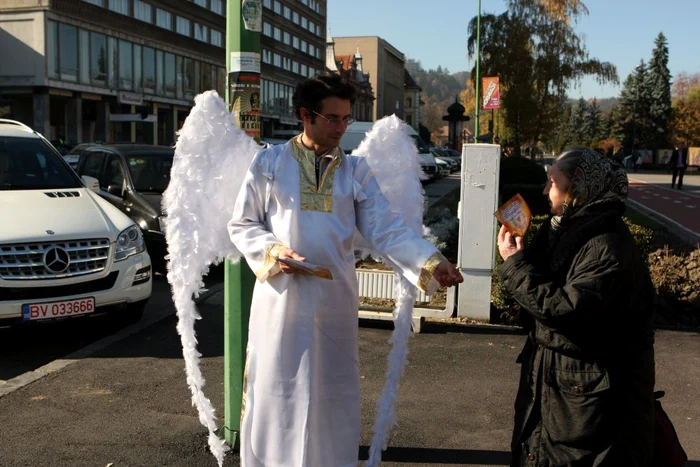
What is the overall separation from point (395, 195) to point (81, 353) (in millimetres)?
3953

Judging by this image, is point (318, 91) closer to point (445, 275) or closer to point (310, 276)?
point (310, 276)

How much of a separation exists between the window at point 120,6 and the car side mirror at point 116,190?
42346mm

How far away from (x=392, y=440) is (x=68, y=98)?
4637 centimetres

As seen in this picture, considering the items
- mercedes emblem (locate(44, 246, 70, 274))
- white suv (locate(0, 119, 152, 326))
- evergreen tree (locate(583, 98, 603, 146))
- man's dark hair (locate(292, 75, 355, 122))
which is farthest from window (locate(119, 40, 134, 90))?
evergreen tree (locate(583, 98, 603, 146))

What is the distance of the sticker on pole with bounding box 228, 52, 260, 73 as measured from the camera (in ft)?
13.7

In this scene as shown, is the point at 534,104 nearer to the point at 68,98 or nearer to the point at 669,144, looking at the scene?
the point at 68,98

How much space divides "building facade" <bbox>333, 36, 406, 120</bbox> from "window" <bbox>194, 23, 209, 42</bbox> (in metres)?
63.6

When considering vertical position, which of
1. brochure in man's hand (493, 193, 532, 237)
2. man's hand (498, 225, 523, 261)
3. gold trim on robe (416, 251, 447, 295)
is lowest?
gold trim on robe (416, 251, 447, 295)

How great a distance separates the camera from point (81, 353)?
658 cm

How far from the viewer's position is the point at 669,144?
256ft

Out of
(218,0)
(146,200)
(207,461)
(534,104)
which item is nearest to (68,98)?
(218,0)

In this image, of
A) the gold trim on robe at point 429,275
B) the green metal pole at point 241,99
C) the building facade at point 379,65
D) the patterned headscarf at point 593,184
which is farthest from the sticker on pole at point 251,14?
the building facade at point 379,65

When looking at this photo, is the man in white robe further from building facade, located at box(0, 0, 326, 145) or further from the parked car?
building facade, located at box(0, 0, 326, 145)

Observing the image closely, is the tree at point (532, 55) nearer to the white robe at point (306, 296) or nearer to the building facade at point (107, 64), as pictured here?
the building facade at point (107, 64)
